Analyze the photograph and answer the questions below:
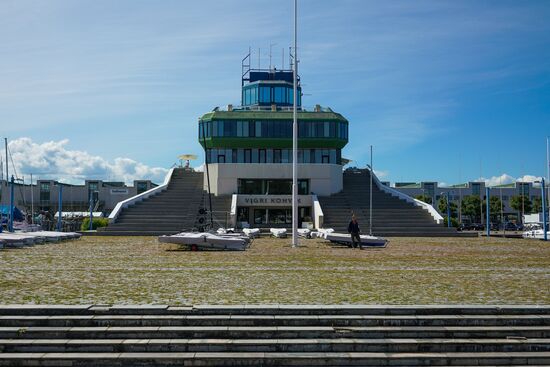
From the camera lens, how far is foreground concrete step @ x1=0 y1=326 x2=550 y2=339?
33.5 feet

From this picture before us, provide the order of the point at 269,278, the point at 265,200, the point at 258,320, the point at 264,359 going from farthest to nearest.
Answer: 1. the point at 265,200
2. the point at 269,278
3. the point at 258,320
4. the point at 264,359

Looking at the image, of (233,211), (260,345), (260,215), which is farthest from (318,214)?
(260,345)

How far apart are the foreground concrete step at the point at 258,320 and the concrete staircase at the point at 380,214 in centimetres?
3367

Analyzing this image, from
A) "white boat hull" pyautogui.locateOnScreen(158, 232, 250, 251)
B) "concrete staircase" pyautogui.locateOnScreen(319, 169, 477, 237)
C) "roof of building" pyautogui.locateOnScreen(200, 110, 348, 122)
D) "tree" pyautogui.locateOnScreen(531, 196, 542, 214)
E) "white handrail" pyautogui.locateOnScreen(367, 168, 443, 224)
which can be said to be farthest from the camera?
"tree" pyautogui.locateOnScreen(531, 196, 542, 214)

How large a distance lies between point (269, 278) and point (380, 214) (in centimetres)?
3464

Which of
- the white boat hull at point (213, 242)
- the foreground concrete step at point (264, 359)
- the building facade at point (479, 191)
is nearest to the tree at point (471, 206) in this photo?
the building facade at point (479, 191)

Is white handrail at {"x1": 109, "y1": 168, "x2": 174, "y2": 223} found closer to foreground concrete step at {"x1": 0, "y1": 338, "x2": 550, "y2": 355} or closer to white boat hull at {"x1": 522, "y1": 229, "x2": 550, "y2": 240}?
white boat hull at {"x1": 522, "y1": 229, "x2": 550, "y2": 240}

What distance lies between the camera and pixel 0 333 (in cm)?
1020

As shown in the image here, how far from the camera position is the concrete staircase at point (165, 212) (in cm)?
4453

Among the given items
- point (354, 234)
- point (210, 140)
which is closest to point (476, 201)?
point (210, 140)

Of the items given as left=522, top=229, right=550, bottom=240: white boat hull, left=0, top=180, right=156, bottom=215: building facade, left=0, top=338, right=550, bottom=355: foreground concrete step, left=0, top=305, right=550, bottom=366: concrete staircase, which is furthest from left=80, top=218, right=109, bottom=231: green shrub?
left=0, top=338, right=550, bottom=355: foreground concrete step

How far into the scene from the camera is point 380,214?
5019 centimetres

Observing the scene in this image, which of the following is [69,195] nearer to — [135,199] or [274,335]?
[135,199]

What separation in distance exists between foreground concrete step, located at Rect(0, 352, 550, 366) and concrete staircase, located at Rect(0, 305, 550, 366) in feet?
0.05
